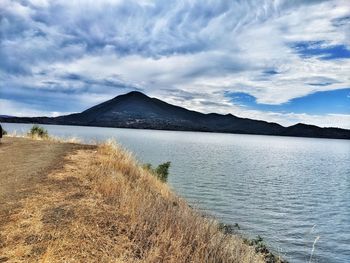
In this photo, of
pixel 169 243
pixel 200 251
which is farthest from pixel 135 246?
pixel 200 251

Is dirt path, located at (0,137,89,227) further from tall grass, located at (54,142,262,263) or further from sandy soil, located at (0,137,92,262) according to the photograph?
tall grass, located at (54,142,262,263)

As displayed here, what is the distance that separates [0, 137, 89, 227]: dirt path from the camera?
9047 millimetres

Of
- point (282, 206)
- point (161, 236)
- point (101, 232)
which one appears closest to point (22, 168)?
point (101, 232)

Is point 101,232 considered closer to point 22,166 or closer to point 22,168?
point 22,168

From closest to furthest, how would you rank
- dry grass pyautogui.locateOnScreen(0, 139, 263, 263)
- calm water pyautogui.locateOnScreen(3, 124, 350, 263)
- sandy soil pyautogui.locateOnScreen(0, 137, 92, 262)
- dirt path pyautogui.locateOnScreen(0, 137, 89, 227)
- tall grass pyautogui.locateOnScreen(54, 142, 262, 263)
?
dry grass pyautogui.locateOnScreen(0, 139, 263, 263), tall grass pyautogui.locateOnScreen(54, 142, 262, 263), sandy soil pyautogui.locateOnScreen(0, 137, 92, 262), dirt path pyautogui.locateOnScreen(0, 137, 89, 227), calm water pyautogui.locateOnScreen(3, 124, 350, 263)

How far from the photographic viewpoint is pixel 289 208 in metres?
23.9

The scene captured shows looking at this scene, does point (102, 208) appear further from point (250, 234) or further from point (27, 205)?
point (250, 234)

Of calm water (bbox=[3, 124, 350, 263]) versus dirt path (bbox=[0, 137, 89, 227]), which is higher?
dirt path (bbox=[0, 137, 89, 227])

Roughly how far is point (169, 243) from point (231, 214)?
49.0ft

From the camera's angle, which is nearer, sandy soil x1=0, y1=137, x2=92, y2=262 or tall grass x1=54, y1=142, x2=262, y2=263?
tall grass x1=54, y1=142, x2=262, y2=263

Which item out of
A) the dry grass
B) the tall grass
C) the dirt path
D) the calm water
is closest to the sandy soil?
the dirt path

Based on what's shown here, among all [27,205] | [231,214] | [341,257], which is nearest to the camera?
[27,205]

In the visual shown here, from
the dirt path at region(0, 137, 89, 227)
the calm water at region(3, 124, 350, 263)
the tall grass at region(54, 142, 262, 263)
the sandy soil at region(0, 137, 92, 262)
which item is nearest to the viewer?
Answer: the tall grass at region(54, 142, 262, 263)

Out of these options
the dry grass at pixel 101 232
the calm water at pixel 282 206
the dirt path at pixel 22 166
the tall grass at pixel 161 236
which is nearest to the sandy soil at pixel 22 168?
the dirt path at pixel 22 166
